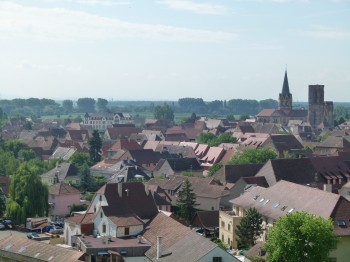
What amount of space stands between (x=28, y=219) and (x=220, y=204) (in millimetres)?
17070

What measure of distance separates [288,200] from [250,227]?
3.58 metres

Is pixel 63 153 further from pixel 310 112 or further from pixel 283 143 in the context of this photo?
pixel 310 112

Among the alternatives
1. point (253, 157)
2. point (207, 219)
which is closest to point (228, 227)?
point (207, 219)

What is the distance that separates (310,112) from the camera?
17875 cm

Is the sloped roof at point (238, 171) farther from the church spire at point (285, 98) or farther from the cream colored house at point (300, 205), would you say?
the church spire at point (285, 98)

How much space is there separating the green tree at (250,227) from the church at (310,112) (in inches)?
4961

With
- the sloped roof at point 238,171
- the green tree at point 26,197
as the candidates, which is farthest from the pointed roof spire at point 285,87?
the green tree at point 26,197

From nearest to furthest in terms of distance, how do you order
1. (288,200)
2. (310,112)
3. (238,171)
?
(288,200) < (238,171) < (310,112)

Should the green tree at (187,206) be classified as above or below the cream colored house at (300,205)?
below

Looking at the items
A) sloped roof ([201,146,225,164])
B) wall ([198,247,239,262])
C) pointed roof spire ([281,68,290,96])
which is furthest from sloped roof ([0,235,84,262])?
pointed roof spire ([281,68,290,96])

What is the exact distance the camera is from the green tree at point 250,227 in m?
50.6

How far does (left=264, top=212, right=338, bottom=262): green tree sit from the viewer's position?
38562 mm

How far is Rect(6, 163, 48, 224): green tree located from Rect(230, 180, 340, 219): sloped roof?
710 inches

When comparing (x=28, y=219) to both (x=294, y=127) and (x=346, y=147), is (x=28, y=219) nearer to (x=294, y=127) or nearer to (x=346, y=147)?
(x=346, y=147)
